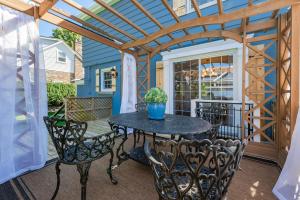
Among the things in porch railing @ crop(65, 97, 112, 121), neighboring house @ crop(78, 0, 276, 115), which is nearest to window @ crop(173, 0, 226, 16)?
neighboring house @ crop(78, 0, 276, 115)

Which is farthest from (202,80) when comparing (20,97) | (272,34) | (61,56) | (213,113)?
(61,56)

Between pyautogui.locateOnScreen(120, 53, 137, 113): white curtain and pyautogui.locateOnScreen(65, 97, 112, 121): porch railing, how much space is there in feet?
8.54

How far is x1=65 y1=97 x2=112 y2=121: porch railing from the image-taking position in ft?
19.6

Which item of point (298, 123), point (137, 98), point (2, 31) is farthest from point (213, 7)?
point (2, 31)

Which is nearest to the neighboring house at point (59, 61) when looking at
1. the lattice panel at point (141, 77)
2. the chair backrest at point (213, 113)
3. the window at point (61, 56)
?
the window at point (61, 56)

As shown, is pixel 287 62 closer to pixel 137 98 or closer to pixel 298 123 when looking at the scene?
pixel 298 123

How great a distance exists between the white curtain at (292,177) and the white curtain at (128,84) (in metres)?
3.52

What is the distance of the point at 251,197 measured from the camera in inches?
72.1

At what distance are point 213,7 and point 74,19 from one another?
3.53m

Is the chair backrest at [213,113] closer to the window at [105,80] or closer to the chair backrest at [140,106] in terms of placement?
the chair backrest at [140,106]

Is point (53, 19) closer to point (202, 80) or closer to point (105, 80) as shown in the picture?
point (202, 80)

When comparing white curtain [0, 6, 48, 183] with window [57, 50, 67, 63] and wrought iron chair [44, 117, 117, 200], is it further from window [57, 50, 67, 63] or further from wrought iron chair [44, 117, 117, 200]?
window [57, 50, 67, 63]

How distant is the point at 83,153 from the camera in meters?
1.84

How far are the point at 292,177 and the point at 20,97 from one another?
3.66m
